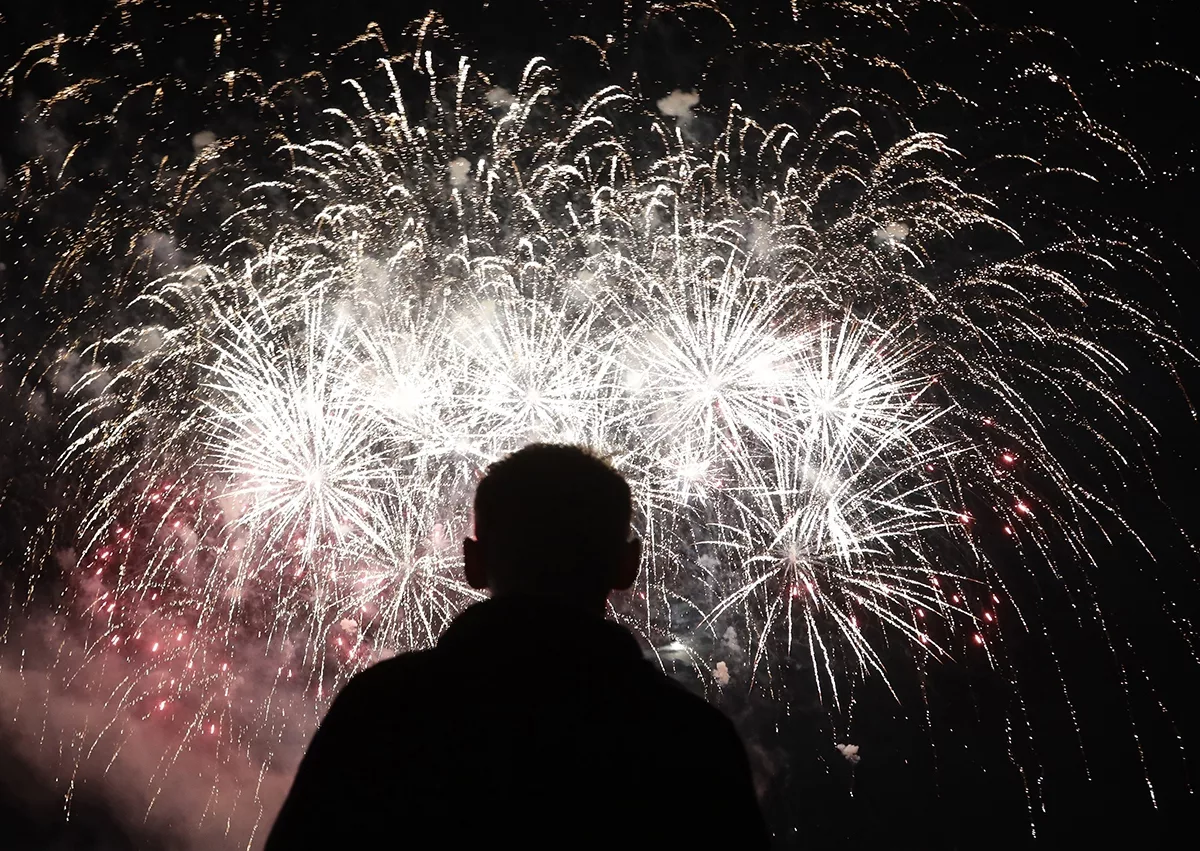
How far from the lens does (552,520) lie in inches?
89.8

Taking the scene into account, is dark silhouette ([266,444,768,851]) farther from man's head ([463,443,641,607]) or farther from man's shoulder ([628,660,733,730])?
man's head ([463,443,641,607])

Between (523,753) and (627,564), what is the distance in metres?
0.85

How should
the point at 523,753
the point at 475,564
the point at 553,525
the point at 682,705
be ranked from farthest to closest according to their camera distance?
1. the point at 475,564
2. the point at 553,525
3. the point at 682,705
4. the point at 523,753

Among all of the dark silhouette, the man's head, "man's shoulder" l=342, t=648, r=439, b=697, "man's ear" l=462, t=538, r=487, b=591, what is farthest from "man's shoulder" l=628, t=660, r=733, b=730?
"man's ear" l=462, t=538, r=487, b=591

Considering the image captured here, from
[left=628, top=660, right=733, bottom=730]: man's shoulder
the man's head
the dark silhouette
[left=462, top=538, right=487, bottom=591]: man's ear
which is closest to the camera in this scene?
the dark silhouette

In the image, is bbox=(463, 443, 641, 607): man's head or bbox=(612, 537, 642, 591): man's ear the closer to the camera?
bbox=(463, 443, 641, 607): man's head

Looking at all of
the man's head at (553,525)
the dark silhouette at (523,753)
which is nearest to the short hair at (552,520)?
the man's head at (553,525)

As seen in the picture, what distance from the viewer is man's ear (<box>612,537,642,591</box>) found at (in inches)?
95.3

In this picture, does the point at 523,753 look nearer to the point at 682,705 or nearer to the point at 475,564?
the point at 682,705

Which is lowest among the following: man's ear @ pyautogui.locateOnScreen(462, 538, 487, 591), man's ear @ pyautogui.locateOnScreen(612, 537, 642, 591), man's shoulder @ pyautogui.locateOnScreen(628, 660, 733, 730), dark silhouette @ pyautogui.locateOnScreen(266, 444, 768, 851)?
dark silhouette @ pyautogui.locateOnScreen(266, 444, 768, 851)

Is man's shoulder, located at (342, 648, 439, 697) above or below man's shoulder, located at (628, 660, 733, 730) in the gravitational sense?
below

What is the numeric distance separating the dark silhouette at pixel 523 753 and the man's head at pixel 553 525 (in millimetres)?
231

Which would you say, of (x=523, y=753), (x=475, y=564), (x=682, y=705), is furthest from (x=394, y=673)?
(x=682, y=705)

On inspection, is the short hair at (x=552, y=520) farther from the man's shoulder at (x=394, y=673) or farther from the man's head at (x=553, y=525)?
the man's shoulder at (x=394, y=673)
